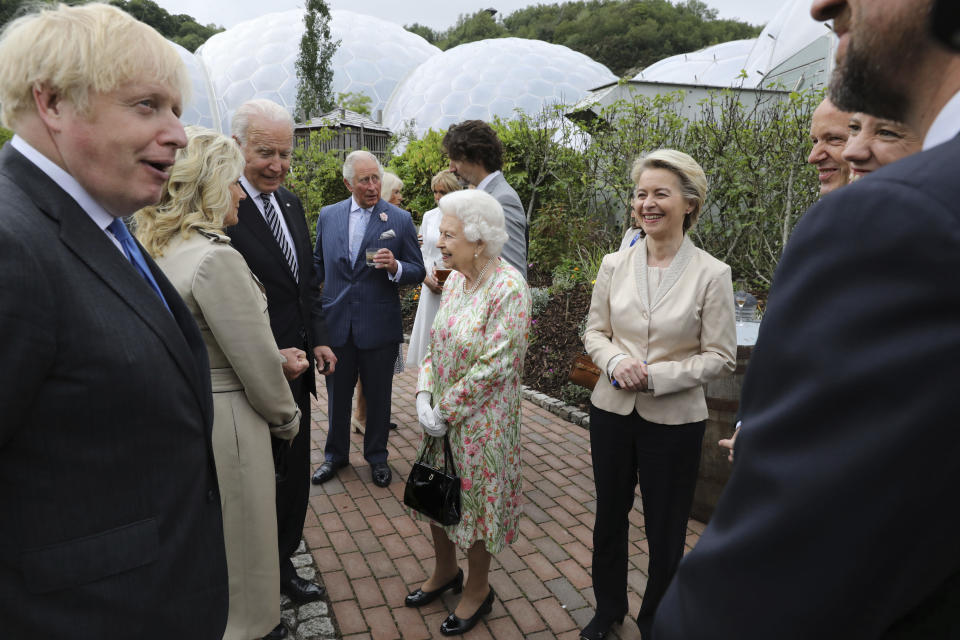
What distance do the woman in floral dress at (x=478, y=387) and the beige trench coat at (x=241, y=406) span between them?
2.41ft

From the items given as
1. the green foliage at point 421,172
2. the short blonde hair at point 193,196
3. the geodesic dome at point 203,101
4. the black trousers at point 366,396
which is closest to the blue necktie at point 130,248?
the short blonde hair at point 193,196

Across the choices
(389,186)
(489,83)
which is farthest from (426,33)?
(389,186)

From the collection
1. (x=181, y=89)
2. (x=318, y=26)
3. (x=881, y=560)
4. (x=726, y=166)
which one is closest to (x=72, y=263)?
(x=181, y=89)

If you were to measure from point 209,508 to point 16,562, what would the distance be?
457 millimetres

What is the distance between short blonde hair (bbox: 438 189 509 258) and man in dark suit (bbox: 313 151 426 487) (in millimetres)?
1500

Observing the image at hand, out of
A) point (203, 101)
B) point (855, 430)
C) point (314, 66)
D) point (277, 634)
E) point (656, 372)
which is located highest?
point (314, 66)

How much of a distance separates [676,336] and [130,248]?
2143 mm

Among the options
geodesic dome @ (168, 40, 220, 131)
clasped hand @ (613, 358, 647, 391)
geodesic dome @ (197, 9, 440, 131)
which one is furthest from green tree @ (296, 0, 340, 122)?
clasped hand @ (613, 358, 647, 391)

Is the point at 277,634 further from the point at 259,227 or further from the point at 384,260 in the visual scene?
the point at 384,260

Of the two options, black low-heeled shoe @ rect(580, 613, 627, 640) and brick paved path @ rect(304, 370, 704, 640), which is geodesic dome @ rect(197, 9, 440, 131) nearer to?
brick paved path @ rect(304, 370, 704, 640)

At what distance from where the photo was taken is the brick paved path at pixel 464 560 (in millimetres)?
3027

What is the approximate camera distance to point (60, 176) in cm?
133

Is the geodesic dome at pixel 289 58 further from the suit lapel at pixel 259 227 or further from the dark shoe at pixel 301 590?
the dark shoe at pixel 301 590

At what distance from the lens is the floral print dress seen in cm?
279
